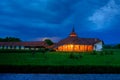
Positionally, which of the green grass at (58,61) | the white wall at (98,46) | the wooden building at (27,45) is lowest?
the green grass at (58,61)

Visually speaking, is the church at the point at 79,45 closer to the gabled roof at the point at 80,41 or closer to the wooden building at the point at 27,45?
the gabled roof at the point at 80,41

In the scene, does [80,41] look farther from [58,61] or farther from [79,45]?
[58,61]

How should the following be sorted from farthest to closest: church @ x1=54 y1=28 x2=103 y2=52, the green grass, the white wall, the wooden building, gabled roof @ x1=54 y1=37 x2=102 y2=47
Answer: the wooden building, the white wall, gabled roof @ x1=54 y1=37 x2=102 y2=47, church @ x1=54 y1=28 x2=103 y2=52, the green grass

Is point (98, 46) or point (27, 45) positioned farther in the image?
point (27, 45)

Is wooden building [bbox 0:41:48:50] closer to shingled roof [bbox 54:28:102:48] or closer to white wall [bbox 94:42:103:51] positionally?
shingled roof [bbox 54:28:102:48]

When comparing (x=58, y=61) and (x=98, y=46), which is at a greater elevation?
(x=98, y=46)

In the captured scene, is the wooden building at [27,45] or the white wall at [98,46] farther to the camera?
the wooden building at [27,45]

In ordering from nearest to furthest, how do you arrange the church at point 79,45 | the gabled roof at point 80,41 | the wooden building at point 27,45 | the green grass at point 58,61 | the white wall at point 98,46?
the green grass at point 58,61
the church at point 79,45
the gabled roof at point 80,41
the white wall at point 98,46
the wooden building at point 27,45

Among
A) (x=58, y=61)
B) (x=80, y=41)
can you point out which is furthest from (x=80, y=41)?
(x=58, y=61)

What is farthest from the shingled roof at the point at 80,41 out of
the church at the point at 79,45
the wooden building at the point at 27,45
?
the wooden building at the point at 27,45

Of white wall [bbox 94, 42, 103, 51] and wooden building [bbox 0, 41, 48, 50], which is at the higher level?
wooden building [bbox 0, 41, 48, 50]

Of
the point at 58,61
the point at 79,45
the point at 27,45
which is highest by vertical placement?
the point at 27,45

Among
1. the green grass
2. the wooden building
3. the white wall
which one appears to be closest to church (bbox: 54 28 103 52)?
the white wall
